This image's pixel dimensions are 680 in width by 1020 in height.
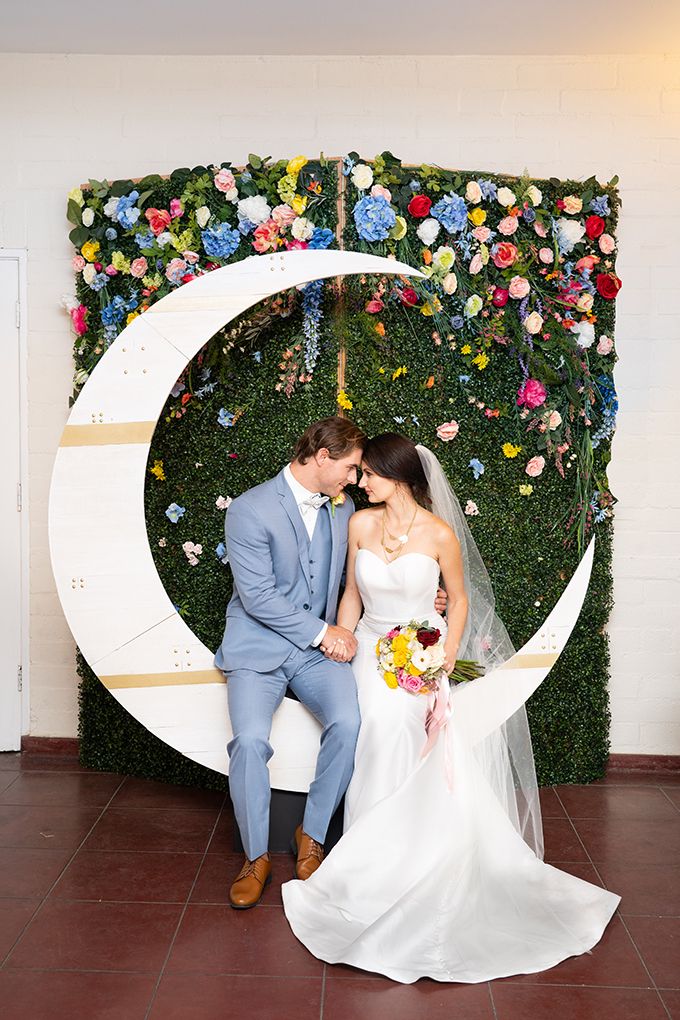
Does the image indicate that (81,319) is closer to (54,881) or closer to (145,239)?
(145,239)

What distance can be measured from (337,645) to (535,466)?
1233mm

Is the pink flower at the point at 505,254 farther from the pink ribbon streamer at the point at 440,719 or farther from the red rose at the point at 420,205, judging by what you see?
the pink ribbon streamer at the point at 440,719

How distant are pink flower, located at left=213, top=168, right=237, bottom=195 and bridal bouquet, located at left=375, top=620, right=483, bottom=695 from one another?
6.47 feet

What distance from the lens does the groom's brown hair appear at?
13.0 ft

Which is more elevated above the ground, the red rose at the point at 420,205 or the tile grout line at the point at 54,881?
the red rose at the point at 420,205

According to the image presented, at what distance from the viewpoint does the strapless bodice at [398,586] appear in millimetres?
4000

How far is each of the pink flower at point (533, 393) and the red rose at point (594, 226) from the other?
2.35 feet

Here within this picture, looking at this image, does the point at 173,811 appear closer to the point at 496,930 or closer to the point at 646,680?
the point at 496,930

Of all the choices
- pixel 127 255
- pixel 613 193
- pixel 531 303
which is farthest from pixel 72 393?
pixel 613 193

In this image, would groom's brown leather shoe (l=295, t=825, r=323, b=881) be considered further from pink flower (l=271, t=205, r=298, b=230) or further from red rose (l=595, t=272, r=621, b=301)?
red rose (l=595, t=272, r=621, b=301)

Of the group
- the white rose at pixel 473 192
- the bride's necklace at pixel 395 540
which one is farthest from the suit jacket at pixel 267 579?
the white rose at pixel 473 192

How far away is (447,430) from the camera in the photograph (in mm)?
4461

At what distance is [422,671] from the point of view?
3.72m

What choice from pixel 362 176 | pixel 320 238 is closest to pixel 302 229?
pixel 320 238
